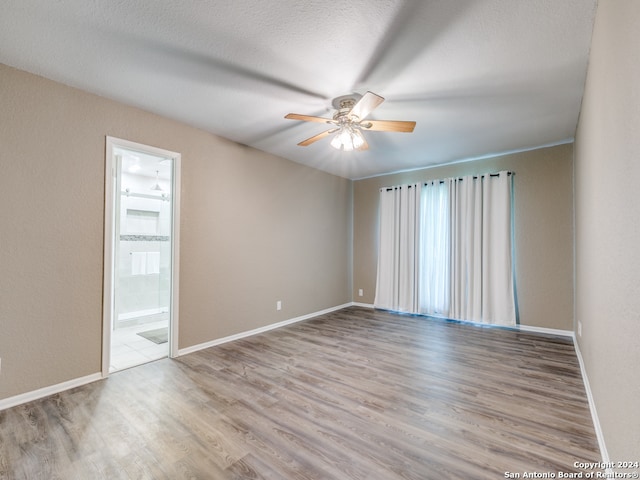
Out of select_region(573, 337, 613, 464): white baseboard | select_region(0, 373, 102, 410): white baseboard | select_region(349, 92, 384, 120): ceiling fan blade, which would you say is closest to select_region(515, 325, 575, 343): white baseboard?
select_region(573, 337, 613, 464): white baseboard

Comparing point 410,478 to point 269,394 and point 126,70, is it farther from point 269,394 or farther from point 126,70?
point 126,70

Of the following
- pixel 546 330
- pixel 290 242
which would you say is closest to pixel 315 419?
pixel 290 242

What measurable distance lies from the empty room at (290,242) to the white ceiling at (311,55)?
2 centimetres

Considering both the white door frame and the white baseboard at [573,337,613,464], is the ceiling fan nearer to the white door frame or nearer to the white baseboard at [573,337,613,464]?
the white door frame

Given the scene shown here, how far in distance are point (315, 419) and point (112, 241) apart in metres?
2.38

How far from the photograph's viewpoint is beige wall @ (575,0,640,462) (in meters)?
1.06

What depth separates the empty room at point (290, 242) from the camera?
65.1 inches

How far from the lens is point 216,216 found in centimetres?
364

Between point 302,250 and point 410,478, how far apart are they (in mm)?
3602

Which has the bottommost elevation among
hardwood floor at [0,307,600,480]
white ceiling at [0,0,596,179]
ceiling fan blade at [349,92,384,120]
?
hardwood floor at [0,307,600,480]

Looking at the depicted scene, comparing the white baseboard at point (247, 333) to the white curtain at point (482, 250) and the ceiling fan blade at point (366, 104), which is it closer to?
the white curtain at point (482, 250)

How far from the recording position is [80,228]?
2.58 metres

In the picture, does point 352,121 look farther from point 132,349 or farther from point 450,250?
point 132,349

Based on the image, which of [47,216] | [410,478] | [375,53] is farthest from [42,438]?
[375,53]
